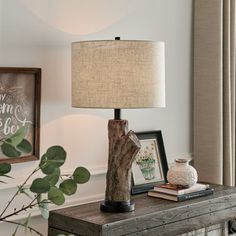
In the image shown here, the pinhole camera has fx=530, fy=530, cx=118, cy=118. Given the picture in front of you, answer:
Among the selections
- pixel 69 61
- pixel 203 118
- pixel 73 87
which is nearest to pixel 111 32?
pixel 69 61

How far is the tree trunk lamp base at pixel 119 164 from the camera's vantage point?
1.94m

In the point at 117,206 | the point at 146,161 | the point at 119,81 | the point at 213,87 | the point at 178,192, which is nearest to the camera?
the point at 119,81

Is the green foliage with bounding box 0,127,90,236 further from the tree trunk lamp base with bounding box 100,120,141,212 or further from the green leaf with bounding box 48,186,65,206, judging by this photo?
the tree trunk lamp base with bounding box 100,120,141,212

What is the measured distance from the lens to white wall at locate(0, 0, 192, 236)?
1.99 meters

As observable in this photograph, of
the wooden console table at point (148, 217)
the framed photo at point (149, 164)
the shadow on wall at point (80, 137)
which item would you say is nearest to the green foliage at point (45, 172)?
the wooden console table at point (148, 217)

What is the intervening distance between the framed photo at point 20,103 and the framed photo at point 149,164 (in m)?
0.52

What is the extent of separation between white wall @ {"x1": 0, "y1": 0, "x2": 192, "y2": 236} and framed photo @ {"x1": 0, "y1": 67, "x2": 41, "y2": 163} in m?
0.04

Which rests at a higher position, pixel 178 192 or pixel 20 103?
pixel 20 103

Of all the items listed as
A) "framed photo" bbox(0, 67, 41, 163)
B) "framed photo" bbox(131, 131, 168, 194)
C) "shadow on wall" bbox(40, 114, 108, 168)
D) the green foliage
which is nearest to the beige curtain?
"framed photo" bbox(131, 131, 168, 194)

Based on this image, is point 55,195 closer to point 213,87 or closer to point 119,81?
point 119,81

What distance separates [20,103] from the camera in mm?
1977

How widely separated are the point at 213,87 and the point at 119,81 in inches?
38.8

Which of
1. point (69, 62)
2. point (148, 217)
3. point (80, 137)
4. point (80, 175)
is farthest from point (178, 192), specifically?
point (80, 175)

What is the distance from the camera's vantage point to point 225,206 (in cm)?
228
